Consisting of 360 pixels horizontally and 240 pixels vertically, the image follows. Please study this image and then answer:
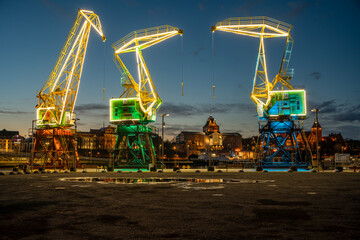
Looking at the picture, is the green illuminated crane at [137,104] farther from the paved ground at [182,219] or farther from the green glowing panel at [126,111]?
the paved ground at [182,219]

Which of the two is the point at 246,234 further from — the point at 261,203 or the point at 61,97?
the point at 61,97

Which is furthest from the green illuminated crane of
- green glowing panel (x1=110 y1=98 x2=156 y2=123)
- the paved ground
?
the paved ground

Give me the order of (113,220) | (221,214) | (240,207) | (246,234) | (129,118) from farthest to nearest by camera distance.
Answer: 1. (129,118)
2. (240,207)
3. (221,214)
4. (113,220)
5. (246,234)

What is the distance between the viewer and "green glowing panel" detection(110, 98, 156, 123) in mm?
64688

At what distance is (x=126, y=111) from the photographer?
2579 inches

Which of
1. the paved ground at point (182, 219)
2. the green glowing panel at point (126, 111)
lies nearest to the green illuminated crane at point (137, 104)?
the green glowing panel at point (126, 111)

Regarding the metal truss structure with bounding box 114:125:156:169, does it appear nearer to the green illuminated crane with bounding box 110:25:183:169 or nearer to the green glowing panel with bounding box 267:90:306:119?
the green illuminated crane with bounding box 110:25:183:169

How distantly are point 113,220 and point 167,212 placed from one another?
2075 millimetres

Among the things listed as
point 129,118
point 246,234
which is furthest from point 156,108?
point 246,234

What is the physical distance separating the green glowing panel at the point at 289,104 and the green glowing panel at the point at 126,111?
25.0m

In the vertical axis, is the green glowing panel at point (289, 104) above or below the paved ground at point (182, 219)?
above

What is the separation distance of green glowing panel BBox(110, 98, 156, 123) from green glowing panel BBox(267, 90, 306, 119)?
24959 mm

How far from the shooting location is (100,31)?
67.2 metres

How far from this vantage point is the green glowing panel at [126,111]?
212 feet
